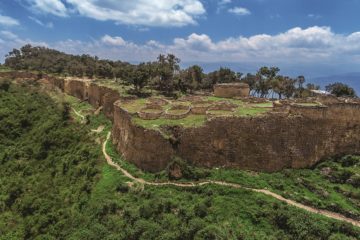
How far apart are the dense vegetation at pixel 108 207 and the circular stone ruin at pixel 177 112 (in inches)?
266

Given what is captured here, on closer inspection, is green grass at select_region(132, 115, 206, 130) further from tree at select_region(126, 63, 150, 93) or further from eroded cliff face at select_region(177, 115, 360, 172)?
tree at select_region(126, 63, 150, 93)

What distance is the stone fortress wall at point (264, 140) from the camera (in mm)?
28562

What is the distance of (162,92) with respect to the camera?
49.0 metres

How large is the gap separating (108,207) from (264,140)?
1319cm

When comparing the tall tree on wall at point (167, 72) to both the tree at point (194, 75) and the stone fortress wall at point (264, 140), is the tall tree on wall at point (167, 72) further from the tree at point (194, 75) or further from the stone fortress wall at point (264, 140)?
the stone fortress wall at point (264, 140)

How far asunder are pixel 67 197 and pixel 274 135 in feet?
59.0

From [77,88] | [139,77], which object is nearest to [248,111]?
[139,77]

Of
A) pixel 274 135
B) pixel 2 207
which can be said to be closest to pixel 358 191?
pixel 274 135

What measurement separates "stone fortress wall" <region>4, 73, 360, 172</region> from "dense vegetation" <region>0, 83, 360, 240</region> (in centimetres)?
315

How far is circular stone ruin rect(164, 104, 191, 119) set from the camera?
103 ft

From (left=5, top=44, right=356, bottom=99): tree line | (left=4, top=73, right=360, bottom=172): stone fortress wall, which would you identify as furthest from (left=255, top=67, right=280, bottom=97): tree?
(left=4, top=73, right=360, bottom=172): stone fortress wall

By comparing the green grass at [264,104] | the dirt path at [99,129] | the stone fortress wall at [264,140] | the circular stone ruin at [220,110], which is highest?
the green grass at [264,104]

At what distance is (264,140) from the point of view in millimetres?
28812

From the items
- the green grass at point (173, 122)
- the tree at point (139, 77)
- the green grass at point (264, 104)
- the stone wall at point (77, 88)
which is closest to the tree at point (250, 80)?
the tree at point (139, 77)
